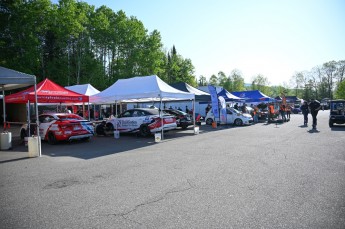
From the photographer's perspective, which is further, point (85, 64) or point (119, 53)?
point (119, 53)

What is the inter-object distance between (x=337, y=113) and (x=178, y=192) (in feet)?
55.1

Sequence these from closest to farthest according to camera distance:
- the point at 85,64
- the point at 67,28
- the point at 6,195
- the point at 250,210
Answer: the point at 250,210 < the point at 6,195 < the point at 67,28 < the point at 85,64

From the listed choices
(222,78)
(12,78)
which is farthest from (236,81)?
(12,78)

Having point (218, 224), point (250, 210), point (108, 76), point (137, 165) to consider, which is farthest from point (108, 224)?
point (108, 76)

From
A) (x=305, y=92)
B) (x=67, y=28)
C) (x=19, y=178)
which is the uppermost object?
(x=67, y=28)

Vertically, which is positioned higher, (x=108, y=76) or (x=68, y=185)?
(x=108, y=76)

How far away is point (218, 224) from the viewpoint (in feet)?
10.8

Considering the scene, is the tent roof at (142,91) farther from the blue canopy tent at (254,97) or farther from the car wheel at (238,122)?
the blue canopy tent at (254,97)

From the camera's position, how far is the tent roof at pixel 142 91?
13.3 meters

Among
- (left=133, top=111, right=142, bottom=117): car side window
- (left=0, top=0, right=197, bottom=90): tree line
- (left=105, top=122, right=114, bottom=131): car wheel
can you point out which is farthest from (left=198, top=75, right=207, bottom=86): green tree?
(left=133, top=111, right=142, bottom=117): car side window

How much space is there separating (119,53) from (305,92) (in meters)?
75.9

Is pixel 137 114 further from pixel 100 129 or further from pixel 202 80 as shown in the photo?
pixel 202 80

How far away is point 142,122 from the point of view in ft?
46.0

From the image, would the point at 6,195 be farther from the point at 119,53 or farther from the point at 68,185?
the point at 119,53
